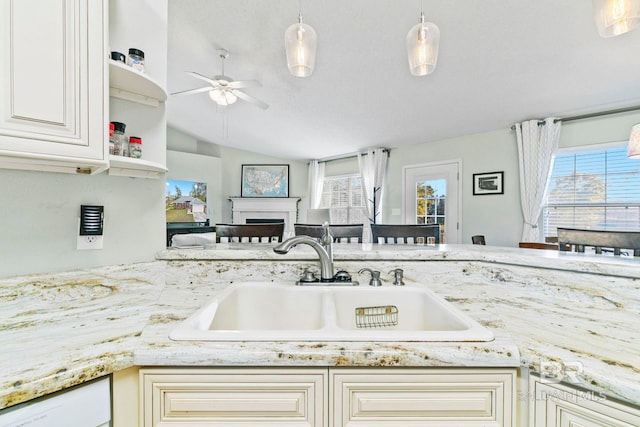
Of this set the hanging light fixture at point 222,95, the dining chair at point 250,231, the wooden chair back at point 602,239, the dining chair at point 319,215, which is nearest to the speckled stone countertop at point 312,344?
the wooden chair back at point 602,239

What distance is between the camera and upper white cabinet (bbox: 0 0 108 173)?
2.42 ft

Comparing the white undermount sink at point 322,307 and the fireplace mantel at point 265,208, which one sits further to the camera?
the fireplace mantel at point 265,208

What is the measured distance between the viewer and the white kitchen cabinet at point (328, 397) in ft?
2.17

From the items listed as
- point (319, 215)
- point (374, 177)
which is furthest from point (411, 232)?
point (319, 215)

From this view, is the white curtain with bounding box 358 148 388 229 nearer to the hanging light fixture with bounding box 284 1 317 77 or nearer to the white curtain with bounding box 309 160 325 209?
the white curtain with bounding box 309 160 325 209

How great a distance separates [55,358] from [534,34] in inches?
128

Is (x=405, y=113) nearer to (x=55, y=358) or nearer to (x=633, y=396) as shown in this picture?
(x=633, y=396)

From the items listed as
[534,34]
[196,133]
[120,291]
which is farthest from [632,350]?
[196,133]

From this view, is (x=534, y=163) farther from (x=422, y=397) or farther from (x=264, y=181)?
(x=264, y=181)

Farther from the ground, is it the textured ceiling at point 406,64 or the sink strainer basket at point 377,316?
the textured ceiling at point 406,64

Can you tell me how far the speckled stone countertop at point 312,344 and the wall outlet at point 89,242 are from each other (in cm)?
9

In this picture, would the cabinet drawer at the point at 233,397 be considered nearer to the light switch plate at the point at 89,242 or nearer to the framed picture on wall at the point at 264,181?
the light switch plate at the point at 89,242

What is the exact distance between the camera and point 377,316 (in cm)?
113

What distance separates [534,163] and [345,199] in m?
3.31
